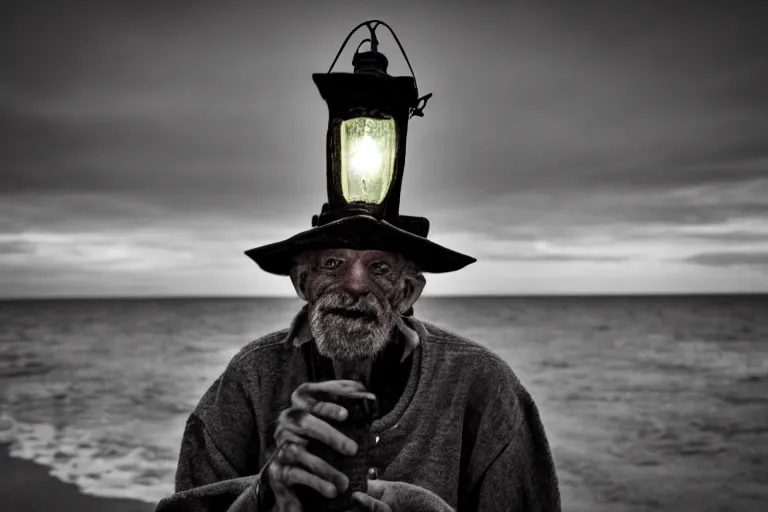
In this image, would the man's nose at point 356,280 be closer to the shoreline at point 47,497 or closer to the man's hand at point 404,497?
the man's hand at point 404,497

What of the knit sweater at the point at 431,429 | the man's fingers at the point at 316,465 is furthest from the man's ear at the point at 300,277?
the man's fingers at the point at 316,465

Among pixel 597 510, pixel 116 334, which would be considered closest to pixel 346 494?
pixel 597 510

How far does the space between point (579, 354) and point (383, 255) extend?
33779 millimetres

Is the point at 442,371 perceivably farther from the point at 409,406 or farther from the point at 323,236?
the point at 323,236

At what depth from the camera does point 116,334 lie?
4838 cm

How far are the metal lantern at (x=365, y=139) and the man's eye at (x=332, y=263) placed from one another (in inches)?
7.0

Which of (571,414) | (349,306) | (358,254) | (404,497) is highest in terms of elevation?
(358,254)

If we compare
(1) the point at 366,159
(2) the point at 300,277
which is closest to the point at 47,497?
(2) the point at 300,277

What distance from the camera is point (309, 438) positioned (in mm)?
1755

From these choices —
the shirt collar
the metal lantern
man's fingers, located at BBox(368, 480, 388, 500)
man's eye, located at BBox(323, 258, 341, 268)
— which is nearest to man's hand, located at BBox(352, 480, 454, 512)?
man's fingers, located at BBox(368, 480, 388, 500)

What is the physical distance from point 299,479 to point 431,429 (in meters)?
0.98

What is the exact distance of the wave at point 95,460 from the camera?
921cm

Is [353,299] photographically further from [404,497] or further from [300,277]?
[404,497]

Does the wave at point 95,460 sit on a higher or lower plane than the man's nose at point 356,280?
lower
